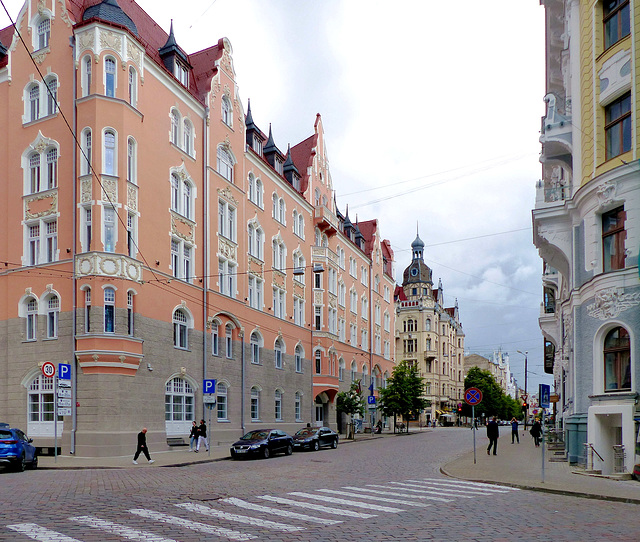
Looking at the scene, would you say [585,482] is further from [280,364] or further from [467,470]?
[280,364]

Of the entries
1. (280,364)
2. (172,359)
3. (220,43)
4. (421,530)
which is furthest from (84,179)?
(421,530)

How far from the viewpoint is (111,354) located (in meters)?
28.8

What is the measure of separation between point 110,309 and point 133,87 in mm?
10038

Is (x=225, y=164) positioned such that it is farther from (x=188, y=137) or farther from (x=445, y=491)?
(x=445, y=491)

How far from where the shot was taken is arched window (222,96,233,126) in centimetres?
4019

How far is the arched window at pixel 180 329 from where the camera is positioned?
33.9 meters

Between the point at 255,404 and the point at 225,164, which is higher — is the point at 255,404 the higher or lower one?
the lower one

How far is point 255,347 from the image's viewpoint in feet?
140

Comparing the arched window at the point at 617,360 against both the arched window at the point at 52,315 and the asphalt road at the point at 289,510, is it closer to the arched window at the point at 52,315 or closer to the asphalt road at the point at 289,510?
the asphalt road at the point at 289,510

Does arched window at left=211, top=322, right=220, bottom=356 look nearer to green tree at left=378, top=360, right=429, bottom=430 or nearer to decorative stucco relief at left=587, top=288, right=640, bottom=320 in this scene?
decorative stucco relief at left=587, top=288, right=640, bottom=320

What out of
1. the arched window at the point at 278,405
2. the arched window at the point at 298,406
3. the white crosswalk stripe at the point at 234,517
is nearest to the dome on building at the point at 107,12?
the white crosswalk stripe at the point at 234,517

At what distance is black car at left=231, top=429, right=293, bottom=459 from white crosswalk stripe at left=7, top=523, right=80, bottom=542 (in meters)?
18.1

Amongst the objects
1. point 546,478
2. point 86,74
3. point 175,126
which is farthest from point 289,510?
point 175,126

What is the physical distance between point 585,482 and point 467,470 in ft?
16.0
